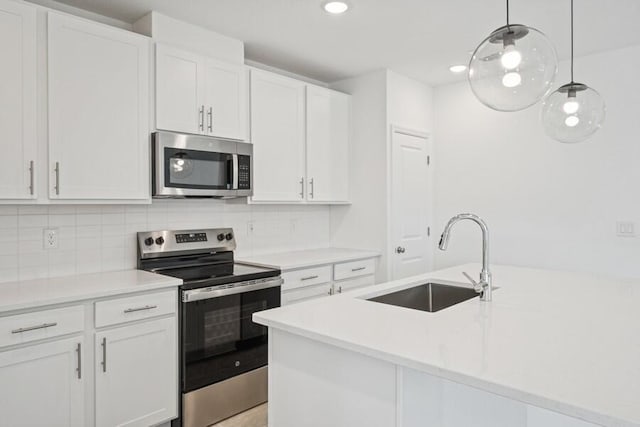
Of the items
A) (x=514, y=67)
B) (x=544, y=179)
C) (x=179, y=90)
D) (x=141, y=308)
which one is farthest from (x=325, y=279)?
(x=514, y=67)

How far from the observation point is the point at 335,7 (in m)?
2.64

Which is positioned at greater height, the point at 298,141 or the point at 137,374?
the point at 298,141

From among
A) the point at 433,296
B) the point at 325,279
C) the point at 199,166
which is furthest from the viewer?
the point at 325,279

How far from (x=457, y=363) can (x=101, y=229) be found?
2335 millimetres

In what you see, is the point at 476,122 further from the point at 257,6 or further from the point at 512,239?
the point at 257,6

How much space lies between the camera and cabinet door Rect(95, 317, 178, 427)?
2.18 meters

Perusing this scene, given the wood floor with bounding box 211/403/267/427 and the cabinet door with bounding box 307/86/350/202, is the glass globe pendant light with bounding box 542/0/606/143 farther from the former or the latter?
the wood floor with bounding box 211/403/267/427

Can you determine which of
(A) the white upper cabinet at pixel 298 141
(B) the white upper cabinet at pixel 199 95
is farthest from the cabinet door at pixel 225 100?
(A) the white upper cabinet at pixel 298 141

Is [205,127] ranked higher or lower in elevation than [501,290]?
higher

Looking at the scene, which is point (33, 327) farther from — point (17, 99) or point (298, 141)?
point (298, 141)

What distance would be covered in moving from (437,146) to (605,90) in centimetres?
151

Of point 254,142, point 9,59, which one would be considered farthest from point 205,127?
point 9,59

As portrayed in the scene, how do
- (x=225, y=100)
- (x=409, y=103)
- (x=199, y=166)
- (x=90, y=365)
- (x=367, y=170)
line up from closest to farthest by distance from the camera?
(x=90, y=365) → (x=199, y=166) → (x=225, y=100) → (x=367, y=170) → (x=409, y=103)

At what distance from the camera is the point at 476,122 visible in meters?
4.19
